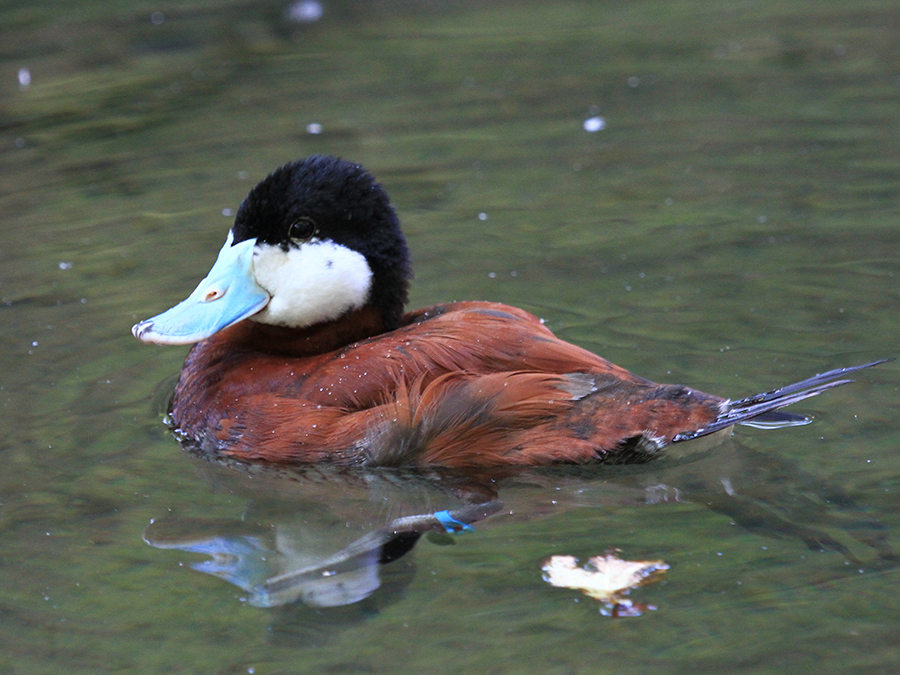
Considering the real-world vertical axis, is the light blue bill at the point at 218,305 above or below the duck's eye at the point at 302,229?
below

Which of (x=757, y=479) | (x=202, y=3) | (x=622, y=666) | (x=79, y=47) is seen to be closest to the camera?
(x=622, y=666)

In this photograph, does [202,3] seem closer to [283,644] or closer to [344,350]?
[344,350]

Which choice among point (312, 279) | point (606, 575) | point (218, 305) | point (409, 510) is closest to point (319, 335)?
point (312, 279)

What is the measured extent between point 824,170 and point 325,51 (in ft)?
14.8

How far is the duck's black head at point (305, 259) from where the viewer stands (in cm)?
A: 381

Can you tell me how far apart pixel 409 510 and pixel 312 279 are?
0.87 metres

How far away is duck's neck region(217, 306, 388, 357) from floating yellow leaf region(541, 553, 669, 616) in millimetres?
1200

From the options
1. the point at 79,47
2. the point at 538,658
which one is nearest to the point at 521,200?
the point at 538,658

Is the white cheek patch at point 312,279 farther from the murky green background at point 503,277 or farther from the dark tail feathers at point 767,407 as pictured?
the dark tail feathers at point 767,407

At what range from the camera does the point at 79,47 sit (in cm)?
912

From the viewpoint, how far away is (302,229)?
3861 millimetres

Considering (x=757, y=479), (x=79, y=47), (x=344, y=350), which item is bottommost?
(x=757, y=479)

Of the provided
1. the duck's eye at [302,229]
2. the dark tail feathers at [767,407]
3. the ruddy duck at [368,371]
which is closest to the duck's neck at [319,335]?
the ruddy duck at [368,371]

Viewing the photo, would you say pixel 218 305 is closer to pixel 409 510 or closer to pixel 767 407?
pixel 409 510
